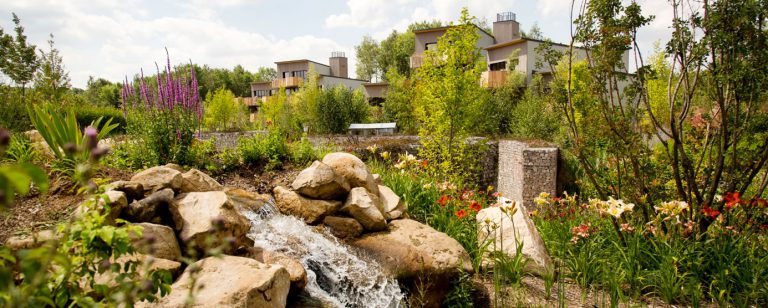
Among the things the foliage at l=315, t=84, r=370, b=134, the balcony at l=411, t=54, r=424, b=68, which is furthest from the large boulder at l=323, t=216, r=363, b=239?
the balcony at l=411, t=54, r=424, b=68

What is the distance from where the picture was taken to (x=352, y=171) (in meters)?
5.25

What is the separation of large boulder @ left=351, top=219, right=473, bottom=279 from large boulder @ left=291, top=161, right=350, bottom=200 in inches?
25.2

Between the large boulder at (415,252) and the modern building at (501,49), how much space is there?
65.5 ft

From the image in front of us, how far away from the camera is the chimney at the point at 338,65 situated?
149 ft

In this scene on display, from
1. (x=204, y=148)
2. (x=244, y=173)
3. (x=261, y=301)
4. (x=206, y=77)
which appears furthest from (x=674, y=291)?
(x=206, y=77)

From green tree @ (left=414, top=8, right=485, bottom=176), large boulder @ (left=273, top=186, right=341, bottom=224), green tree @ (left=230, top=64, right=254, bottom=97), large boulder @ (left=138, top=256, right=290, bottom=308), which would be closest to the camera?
large boulder @ (left=138, top=256, right=290, bottom=308)

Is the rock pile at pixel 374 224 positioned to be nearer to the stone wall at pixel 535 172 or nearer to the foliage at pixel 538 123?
the stone wall at pixel 535 172

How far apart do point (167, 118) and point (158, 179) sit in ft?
6.00

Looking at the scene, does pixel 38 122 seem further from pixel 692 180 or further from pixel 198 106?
pixel 692 180

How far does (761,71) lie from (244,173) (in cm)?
598

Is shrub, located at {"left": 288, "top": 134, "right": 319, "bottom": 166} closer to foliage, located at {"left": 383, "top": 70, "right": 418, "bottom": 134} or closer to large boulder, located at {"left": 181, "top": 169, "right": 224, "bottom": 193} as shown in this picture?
large boulder, located at {"left": 181, "top": 169, "right": 224, "bottom": 193}

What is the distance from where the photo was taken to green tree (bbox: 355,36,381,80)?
144ft

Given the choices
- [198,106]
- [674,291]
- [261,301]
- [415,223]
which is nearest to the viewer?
[261,301]

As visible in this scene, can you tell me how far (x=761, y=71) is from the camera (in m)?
3.98
